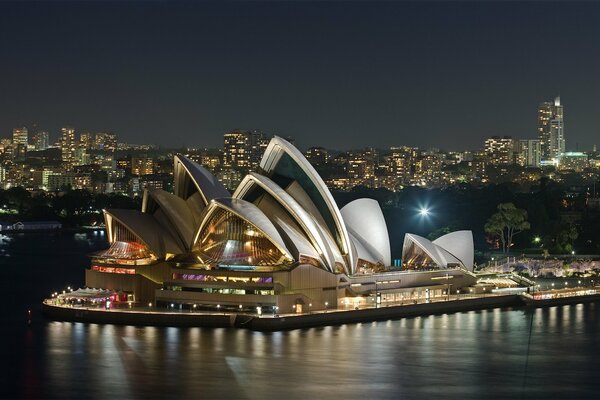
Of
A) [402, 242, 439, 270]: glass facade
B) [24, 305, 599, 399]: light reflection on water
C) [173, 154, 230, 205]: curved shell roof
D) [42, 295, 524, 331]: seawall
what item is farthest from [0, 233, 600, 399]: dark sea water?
[173, 154, 230, 205]: curved shell roof

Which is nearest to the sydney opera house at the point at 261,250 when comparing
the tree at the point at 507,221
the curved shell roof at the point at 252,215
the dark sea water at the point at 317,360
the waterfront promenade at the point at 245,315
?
the curved shell roof at the point at 252,215

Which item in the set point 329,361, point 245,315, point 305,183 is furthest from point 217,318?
point 329,361

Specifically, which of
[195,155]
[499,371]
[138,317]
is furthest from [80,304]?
[195,155]

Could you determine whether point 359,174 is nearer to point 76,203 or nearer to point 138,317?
point 76,203

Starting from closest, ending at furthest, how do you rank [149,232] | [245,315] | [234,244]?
[245,315] < [234,244] < [149,232]

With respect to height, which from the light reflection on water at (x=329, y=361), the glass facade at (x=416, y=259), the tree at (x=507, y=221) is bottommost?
the light reflection on water at (x=329, y=361)

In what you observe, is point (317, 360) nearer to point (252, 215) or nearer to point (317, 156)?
point (252, 215)

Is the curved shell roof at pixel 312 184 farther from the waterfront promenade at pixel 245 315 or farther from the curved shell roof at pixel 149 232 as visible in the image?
the curved shell roof at pixel 149 232
